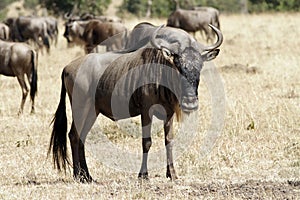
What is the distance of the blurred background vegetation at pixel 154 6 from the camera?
32.2 metres

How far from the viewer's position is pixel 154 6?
44.6 m

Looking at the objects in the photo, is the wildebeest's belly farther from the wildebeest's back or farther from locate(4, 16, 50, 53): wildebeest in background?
locate(4, 16, 50, 53): wildebeest in background

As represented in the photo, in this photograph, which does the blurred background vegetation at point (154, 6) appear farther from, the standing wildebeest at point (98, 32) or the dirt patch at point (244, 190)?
the dirt patch at point (244, 190)

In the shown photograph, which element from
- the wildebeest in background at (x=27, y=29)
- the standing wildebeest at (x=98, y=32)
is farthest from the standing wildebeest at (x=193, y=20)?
the standing wildebeest at (x=98, y=32)

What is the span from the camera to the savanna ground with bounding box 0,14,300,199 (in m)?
6.00

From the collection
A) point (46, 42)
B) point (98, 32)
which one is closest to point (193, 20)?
point (46, 42)

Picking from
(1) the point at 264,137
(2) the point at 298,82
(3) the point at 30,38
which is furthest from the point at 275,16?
(1) the point at 264,137

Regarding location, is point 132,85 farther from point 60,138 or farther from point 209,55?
point 60,138

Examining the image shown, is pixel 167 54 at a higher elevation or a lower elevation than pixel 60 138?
higher

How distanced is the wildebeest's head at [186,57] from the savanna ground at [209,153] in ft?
2.66

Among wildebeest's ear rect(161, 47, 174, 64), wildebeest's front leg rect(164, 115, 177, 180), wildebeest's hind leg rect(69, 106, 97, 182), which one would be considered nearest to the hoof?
wildebeest's front leg rect(164, 115, 177, 180)

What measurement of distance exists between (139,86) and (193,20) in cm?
1962

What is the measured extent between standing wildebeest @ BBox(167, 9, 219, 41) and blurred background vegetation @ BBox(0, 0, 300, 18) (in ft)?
18.9

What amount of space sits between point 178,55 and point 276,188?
1.47 metres
